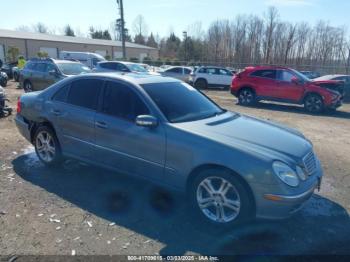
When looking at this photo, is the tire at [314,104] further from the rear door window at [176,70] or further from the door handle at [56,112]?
the rear door window at [176,70]

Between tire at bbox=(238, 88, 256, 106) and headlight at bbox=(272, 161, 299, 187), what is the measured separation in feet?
36.3

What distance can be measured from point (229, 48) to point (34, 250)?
56.0 m

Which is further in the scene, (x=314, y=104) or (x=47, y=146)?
(x=314, y=104)

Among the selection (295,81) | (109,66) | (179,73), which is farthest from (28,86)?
(295,81)

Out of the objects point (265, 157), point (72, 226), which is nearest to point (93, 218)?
point (72, 226)

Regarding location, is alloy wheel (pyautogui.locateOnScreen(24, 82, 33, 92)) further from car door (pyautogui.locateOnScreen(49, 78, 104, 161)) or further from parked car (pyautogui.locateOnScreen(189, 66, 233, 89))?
parked car (pyautogui.locateOnScreen(189, 66, 233, 89))

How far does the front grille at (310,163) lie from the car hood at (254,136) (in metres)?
0.06

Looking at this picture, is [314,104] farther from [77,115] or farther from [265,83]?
[77,115]

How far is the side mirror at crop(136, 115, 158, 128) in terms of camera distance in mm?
3754

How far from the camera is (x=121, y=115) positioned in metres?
4.18

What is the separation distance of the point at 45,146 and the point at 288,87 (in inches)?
413

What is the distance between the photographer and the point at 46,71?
13.3 m

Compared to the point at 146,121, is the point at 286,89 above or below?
below

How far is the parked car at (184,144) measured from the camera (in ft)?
10.9
